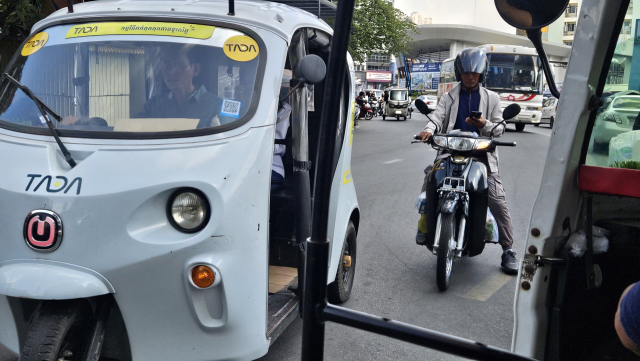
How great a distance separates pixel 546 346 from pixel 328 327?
7.01ft

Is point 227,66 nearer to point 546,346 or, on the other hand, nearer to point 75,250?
point 75,250

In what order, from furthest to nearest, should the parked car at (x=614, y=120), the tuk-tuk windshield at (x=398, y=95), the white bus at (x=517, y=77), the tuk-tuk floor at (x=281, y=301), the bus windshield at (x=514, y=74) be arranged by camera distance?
the tuk-tuk windshield at (x=398, y=95) < the bus windshield at (x=514, y=74) < the white bus at (x=517, y=77) < the tuk-tuk floor at (x=281, y=301) < the parked car at (x=614, y=120)

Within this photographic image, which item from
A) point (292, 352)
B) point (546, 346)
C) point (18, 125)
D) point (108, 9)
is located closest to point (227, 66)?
point (108, 9)

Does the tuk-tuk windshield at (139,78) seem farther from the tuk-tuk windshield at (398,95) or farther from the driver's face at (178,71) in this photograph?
the tuk-tuk windshield at (398,95)

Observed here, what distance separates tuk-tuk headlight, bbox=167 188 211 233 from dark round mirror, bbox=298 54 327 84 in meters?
0.84

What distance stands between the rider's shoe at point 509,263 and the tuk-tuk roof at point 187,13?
2874mm

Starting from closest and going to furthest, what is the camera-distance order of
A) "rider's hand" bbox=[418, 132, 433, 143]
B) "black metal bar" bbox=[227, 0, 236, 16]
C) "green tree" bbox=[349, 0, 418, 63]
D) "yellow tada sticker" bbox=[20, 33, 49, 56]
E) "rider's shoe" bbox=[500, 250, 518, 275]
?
"black metal bar" bbox=[227, 0, 236, 16] < "yellow tada sticker" bbox=[20, 33, 49, 56] < "rider's hand" bbox=[418, 132, 433, 143] < "rider's shoe" bbox=[500, 250, 518, 275] < "green tree" bbox=[349, 0, 418, 63]

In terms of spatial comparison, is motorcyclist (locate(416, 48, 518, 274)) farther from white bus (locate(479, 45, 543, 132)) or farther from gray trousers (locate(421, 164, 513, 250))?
white bus (locate(479, 45, 543, 132))

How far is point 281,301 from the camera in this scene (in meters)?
3.28

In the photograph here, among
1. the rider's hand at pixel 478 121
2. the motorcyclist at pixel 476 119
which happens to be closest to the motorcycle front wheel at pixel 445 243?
the motorcyclist at pixel 476 119

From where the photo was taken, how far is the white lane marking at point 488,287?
451cm

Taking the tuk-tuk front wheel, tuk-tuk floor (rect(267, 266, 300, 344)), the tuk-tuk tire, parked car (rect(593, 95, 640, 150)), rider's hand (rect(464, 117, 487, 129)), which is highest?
parked car (rect(593, 95, 640, 150))

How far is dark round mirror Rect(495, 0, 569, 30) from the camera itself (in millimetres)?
1580

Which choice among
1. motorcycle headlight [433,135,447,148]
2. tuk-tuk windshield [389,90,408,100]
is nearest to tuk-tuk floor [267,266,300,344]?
motorcycle headlight [433,135,447,148]
